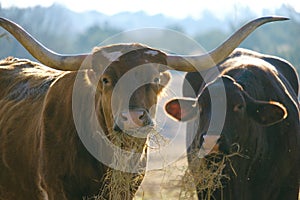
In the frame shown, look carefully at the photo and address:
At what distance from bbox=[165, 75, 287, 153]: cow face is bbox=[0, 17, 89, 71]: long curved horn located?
3.53 ft

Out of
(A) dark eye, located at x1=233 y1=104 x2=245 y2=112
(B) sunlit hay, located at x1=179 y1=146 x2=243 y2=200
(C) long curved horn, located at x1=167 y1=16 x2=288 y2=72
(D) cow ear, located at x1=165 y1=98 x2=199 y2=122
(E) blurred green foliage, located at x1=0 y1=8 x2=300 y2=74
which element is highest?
(C) long curved horn, located at x1=167 y1=16 x2=288 y2=72

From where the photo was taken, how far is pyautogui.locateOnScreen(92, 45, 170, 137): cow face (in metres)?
5.86

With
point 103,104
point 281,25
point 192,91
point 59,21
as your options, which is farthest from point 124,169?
point 59,21

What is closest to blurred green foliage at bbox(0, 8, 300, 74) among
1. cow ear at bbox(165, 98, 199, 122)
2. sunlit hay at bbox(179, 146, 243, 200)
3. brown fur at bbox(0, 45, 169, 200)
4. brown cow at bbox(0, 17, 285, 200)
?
brown fur at bbox(0, 45, 169, 200)

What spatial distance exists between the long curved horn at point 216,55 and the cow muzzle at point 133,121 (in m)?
0.77

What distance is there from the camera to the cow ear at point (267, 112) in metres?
6.61

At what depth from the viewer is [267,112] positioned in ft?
21.9

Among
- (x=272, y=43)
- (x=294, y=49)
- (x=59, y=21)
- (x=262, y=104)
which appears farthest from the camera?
(x=59, y=21)

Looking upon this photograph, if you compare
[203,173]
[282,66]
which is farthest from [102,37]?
[203,173]

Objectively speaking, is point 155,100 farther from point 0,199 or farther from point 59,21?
point 59,21

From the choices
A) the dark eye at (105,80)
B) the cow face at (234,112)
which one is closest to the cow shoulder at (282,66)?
the cow face at (234,112)

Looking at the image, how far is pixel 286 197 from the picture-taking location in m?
6.98

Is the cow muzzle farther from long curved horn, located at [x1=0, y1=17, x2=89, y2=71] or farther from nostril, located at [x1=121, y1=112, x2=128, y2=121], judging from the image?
long curved horn, located at [x1=0, y1=17, x2=89, y2=71]

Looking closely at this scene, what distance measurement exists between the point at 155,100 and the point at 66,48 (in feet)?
186
